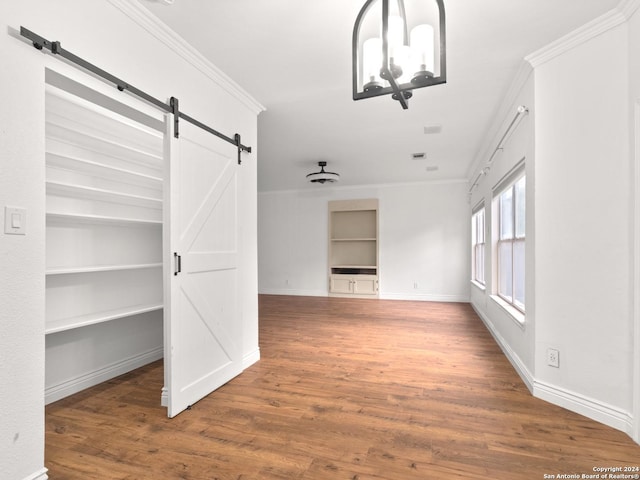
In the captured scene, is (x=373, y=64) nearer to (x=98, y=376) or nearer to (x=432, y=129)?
(x=432, y=129)

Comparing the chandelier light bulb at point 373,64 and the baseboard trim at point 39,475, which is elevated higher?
the chandelier light bulb at point 373,64

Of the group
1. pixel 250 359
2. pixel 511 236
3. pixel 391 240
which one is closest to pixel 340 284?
pixel 391 240

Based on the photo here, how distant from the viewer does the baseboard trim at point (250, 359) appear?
11.0ft

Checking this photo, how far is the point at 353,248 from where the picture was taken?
880 centimetres

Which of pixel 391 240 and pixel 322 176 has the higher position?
pixel 322 176

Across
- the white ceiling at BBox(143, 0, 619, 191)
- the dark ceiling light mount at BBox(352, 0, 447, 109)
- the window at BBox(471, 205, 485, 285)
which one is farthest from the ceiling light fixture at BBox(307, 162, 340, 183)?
the dark ceiling light mount at BBox(352, 0, 447, 109)

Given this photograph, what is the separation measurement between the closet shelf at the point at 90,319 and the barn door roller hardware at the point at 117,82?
4.79 feet

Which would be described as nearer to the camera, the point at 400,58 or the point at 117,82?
the point at 400,58

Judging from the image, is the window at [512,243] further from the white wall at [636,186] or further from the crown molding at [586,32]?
the white wall at [636,186]

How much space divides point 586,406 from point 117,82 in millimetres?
3553

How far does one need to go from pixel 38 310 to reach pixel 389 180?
22.9ft

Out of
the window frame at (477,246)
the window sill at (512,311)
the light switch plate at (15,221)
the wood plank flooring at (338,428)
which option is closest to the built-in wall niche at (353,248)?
the window frame at (477,246)

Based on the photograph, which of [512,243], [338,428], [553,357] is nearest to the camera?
[338,428]

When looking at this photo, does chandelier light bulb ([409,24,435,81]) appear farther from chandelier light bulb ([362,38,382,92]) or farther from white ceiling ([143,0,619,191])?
white ceiling ([143,0,619,191])
